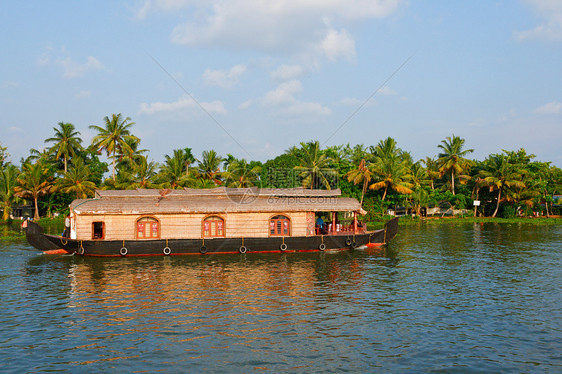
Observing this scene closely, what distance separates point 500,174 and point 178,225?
141 ft

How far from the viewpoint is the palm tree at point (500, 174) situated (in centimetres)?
5025

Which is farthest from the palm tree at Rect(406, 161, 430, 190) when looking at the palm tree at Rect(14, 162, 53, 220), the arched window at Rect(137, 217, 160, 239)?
the palm tree at Rect(14, 162, 53, 220)

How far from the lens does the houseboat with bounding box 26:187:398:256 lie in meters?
22.8

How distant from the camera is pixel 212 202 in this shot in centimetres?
2405

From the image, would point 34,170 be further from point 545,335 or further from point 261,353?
point 545,335

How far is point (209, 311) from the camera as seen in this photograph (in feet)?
43.4

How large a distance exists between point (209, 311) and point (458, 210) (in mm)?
49595

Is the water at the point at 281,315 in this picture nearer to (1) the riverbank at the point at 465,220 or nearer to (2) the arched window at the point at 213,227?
(2) the arched window at the point at 213,227

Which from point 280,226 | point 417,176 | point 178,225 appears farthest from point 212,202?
point 417,176

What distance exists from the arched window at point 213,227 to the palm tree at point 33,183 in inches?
1342

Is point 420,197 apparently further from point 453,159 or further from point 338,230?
point 338,230

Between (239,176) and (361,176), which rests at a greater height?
(239,176)

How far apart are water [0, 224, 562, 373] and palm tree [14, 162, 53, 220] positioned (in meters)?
30.0

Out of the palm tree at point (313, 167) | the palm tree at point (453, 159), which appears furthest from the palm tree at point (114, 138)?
the palm tree at point (453, 159)
